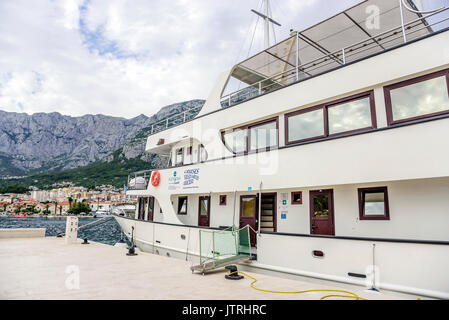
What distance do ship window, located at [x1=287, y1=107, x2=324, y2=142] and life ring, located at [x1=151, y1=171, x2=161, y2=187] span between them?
5.75 m

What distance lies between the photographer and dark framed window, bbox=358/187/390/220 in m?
5.78

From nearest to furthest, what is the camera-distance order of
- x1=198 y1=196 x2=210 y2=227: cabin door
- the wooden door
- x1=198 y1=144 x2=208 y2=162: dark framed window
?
→ x1=198 y1=196 x2=210 y2=227: cabin door
x1=198 y1=144 x2=208 y2=162: dark framed window
the wooden door

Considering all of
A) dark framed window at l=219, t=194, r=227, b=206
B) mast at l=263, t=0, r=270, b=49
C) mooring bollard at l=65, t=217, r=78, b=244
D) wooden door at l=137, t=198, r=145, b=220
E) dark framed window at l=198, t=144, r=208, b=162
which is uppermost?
mast at l=263, t=0, r=270, b=49

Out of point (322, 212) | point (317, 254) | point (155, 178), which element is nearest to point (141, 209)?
point (155, 178)

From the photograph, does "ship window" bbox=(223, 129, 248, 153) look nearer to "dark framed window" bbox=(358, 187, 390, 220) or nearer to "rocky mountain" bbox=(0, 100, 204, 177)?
"dark framed window" bbox=(358, 187, 390, 220)

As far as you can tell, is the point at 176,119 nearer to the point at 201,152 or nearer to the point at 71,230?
the point at 201,152

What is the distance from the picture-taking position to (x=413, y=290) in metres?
4.36

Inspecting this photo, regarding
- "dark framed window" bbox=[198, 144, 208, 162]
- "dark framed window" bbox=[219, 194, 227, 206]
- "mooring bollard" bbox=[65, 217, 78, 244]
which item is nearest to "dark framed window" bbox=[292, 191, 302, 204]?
"dark framed window" bbox=[219, 194, 227, 206]

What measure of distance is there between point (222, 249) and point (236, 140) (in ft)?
12.5

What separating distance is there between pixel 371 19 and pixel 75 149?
546 feet

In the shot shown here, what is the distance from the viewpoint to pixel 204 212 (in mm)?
9641

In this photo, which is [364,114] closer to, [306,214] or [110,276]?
[306,214]

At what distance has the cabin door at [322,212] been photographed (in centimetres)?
649
